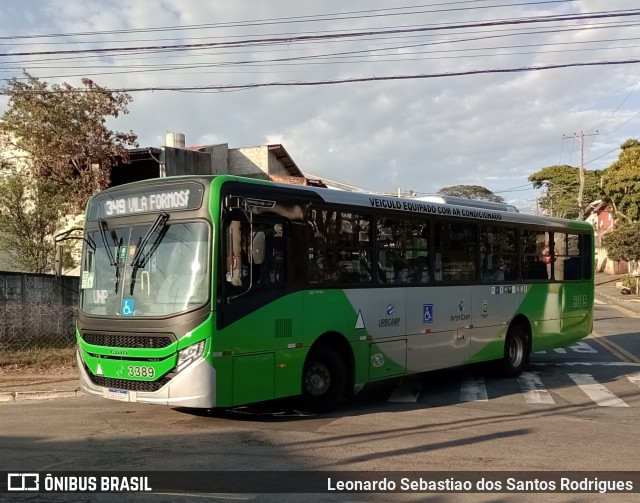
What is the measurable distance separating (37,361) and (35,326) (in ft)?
5.02

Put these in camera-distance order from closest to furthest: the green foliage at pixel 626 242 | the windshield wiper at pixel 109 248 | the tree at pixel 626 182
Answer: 1. the windshield wiper at pixel 109 248
2. the green foliage at pixel 626 242
3. the tree at pixel 626 182

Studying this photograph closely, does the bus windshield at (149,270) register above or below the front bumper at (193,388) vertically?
above

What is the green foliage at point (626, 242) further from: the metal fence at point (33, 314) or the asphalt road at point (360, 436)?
the metal fence at point (33, 314)

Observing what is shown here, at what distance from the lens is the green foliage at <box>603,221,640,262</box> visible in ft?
130

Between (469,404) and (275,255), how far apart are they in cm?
406

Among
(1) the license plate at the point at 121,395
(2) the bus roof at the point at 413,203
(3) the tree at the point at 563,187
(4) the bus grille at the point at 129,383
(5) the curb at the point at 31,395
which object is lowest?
(5) the curb at the point at 31,395

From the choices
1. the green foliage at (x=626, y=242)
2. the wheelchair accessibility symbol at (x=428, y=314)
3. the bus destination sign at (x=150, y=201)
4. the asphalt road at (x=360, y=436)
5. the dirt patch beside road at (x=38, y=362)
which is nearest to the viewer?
the asphalt road at (x=360, y=436)

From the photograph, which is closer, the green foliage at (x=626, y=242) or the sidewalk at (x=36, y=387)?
the sidewalk at (x=36, y=387)

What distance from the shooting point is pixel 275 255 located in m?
8.15

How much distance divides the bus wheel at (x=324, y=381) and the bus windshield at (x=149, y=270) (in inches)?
82.8

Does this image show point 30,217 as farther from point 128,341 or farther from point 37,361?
point 128,341

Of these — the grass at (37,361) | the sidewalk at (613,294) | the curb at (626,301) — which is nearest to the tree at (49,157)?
the grass at (37,361)

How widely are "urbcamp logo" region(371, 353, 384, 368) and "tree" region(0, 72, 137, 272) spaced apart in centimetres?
1120

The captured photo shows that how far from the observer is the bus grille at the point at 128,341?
7.43 m
